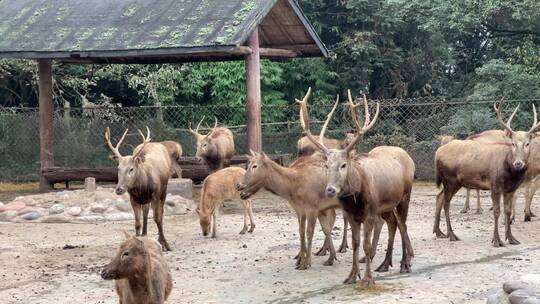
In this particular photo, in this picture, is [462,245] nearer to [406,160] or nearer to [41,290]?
[406,160]

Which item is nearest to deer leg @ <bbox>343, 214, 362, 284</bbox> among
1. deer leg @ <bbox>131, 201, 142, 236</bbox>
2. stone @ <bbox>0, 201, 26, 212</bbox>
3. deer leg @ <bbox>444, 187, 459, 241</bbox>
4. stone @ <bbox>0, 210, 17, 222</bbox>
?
deer leg @ <bbox>444, 187, 459, 241</bbox>

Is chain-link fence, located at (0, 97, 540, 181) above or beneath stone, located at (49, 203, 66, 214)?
above

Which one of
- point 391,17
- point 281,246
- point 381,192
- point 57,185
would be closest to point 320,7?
point 391,17

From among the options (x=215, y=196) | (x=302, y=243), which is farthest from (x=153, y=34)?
(x=302, y=243)

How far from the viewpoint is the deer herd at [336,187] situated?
7.18 m

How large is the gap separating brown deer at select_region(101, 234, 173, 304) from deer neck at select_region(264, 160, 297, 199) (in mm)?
2929

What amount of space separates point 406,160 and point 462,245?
6.19 ft

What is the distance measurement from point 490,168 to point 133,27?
8.27 meters

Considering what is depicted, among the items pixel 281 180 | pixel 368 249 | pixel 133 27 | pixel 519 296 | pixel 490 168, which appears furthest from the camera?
pixel 133 27

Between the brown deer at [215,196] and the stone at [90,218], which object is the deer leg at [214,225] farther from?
the stone at [90,218]

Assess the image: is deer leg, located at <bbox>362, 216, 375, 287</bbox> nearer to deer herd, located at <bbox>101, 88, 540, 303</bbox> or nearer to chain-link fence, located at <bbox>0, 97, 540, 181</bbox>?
deer herd, located at <bbox>101, 88, 540, 303</bbox>

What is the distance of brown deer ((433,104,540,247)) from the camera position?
438 inches

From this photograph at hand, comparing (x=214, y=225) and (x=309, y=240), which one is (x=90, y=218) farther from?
(x=309, y=240)

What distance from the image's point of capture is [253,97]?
53.3 feet
